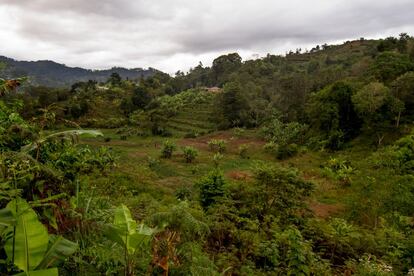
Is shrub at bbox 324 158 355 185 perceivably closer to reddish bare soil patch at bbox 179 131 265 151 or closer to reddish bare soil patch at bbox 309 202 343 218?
reddish bare soil patch at bbox 309 202 343 218

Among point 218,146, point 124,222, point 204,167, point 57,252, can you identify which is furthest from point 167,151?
point 57,252

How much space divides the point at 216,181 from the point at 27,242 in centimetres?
1039

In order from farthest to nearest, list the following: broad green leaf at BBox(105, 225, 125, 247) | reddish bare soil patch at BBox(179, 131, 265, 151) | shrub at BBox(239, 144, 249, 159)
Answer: reddish bare soil patch at BBox(179, 131, 265, 151) → shrub at BBox(239, 144, 249, 159) → broad green leaf at BBox(105, 225, 125, 247)

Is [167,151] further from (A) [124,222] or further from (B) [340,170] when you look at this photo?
(A) [124,222]

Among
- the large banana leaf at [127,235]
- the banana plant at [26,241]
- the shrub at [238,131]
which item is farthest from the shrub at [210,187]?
the shrub at [238,131]

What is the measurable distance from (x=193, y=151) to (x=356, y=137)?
12975 millimetres

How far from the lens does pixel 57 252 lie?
9.05 feet

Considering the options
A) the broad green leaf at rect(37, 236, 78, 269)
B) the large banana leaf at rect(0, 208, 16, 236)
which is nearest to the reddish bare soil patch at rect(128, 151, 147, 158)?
the broad green leaf at rect(37, 236, 78, 269)

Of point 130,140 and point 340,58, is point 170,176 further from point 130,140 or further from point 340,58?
point 340,58

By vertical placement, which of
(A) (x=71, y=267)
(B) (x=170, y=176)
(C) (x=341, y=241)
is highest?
(A) (x=71, y=267)

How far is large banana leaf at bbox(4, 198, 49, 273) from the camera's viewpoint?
8.60ft

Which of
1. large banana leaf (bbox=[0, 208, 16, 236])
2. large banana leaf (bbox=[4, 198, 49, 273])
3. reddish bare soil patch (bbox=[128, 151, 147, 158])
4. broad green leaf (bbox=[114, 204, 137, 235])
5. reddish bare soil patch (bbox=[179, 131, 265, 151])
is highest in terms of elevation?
large banana leaf (bbox=[0, 208, 16, 236])

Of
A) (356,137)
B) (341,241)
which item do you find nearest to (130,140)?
(356,137)

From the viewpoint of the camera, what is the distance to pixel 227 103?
44.0 m
